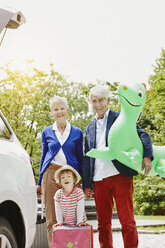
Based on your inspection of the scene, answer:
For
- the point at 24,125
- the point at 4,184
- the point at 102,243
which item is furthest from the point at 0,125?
the point at 24,125

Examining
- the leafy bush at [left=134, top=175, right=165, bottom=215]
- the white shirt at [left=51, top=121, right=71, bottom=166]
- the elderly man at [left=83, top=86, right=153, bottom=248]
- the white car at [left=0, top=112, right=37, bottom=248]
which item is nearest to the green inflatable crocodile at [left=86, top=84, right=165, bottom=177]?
the elderly man at [left=83, top=86, right=153, bottom=248]

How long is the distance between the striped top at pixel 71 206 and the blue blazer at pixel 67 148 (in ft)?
1.44

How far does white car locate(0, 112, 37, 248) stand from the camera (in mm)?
2740

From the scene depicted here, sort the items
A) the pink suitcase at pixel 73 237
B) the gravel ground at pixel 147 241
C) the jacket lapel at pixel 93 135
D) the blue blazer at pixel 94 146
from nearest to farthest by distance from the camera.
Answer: the pink suitcase at pixel 73 237
the blue blazer at pixel 94 146
the jacket lapel at pixel 93 135
the gravel ground at pixel 147 241

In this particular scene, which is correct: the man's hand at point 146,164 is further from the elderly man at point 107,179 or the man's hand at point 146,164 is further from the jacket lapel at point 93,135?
the jacket lapel at point 93,135

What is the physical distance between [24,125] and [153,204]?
26.5ft

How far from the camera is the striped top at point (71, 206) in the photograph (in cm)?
431

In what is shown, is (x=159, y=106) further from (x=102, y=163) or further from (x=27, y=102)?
(x=102, y=163)

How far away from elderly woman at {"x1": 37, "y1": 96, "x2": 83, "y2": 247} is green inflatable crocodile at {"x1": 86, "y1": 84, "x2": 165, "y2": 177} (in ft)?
1.44

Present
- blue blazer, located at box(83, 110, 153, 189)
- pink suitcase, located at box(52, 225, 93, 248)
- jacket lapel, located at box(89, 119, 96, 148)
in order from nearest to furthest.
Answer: pink suitcase, located at box(52, 225, 93, 248) → blue blazer, located at box(83, 110, 153, 189) → jacket lapel, located at box(89, 119, 96, 148)

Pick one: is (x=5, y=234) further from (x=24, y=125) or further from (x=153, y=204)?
(x=24, y=125)

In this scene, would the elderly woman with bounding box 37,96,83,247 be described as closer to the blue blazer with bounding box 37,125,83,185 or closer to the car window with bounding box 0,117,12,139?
the blue blazer with bounding box 37,125,83,185

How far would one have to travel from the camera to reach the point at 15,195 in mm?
2902

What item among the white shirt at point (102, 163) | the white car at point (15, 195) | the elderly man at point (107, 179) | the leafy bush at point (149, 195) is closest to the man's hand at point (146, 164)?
the elderly man at point (107, 179)
